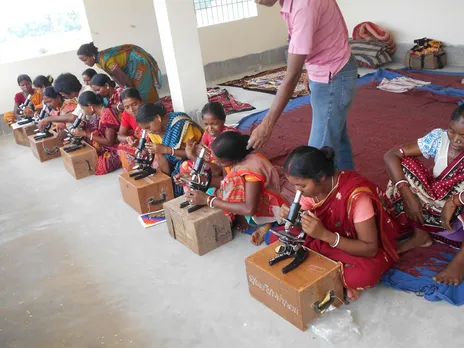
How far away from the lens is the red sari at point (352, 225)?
2.08m

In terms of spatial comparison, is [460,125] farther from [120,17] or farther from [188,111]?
[120,17]

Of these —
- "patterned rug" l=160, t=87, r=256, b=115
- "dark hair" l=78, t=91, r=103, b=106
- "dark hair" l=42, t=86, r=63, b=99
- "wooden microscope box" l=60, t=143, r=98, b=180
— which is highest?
"dark hair" l=42, t=86, r=63, b=99

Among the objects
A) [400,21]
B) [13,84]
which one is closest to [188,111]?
[13,84]

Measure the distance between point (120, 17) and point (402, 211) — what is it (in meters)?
5.57

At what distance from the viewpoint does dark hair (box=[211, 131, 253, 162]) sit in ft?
8.48

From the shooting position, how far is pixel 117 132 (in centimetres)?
432

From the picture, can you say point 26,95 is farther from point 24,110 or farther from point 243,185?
point 243,185

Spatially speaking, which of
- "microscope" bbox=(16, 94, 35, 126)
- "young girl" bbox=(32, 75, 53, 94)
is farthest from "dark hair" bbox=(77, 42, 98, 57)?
"microscope" bbox=(16, 94, 35, 126)

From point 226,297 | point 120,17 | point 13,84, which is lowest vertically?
point 226,297

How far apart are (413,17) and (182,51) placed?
391cm

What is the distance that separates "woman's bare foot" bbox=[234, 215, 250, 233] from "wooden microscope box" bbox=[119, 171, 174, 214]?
2.10ft

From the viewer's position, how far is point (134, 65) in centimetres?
495

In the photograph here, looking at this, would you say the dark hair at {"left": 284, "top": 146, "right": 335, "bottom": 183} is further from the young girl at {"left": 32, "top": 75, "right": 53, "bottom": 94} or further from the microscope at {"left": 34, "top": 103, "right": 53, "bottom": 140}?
the young girl at {"left": 32, "top": 75, "right": 53, "bottom": 94}

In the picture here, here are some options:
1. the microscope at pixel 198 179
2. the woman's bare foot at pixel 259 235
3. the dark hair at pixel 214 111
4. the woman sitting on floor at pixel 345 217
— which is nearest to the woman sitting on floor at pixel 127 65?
the dark hair at pixel 214 111
